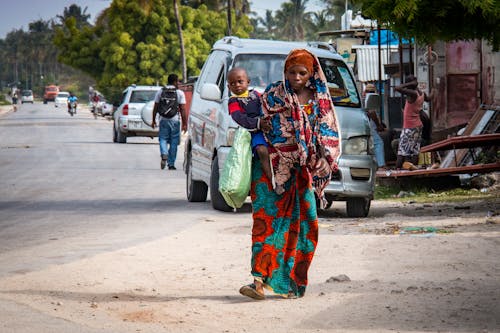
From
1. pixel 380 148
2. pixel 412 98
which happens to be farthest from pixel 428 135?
pixel 412 98

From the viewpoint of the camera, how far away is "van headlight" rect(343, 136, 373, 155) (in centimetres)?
1350

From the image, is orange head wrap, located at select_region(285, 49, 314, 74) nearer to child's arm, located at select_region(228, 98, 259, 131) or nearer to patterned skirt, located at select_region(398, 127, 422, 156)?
child's arm, located at select_region(228, 98, 259, 131)

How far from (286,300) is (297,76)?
155 centimetres

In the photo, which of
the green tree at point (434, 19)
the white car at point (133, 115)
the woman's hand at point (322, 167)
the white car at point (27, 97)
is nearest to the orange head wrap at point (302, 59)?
the woman's hand at point (322, 167)

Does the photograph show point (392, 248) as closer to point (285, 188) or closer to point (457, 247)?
point (457, 247)

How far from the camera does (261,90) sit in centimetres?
1373

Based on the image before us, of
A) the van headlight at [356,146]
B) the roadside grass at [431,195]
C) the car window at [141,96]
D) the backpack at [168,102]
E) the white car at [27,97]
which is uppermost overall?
the backpack at [168,102]

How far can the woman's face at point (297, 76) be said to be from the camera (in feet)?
25.3

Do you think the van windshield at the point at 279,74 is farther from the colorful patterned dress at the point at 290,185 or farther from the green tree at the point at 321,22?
the green tree at the point at 321,22

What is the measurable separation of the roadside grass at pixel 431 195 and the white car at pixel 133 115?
57.0ft

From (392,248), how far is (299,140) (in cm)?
291

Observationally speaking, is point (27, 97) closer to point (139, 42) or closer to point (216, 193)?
point (139, 42)

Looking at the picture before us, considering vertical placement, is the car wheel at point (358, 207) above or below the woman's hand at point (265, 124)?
below

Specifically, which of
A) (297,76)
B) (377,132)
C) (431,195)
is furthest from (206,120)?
(297,76)
